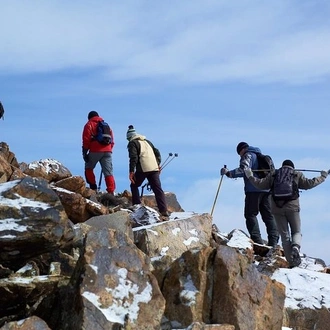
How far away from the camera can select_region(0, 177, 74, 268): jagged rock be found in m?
9.49

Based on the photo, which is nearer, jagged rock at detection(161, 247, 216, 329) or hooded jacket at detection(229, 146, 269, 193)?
jagged rock at detection(161, 247, 216, 329)

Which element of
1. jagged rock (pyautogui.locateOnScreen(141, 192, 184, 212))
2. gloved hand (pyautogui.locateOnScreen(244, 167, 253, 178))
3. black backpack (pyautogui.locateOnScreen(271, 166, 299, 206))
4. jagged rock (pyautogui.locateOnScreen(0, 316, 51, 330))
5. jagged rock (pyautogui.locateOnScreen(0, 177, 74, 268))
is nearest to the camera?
jagged rock (pyautogui.locateOnScreen(0, 316, 51, 330))

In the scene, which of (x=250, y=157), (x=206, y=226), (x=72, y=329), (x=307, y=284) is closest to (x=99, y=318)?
(x=72, y=329)

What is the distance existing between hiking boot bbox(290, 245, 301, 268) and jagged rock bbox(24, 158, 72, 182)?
800 cm

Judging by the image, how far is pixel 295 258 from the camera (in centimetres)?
1590

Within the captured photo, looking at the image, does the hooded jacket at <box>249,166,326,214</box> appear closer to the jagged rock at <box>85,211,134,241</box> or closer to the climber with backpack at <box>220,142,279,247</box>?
the climber with backpack at <box>220,142,279,247</box>

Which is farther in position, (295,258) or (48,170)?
(48,170)

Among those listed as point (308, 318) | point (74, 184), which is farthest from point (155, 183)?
point (308, 318)

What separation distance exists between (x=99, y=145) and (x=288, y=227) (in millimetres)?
6893

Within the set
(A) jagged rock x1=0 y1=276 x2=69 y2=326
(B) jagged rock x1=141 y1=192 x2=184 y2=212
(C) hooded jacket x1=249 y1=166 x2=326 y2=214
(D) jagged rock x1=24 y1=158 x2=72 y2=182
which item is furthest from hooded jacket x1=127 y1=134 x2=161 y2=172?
(A) jagged rock x1=0 y1=276 x2=69 y2=326

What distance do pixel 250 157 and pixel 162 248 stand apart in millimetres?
5181

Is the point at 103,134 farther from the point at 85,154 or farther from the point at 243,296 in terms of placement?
the point at 243,296

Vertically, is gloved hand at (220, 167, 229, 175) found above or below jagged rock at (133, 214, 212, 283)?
above

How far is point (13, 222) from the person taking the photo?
955 cm
